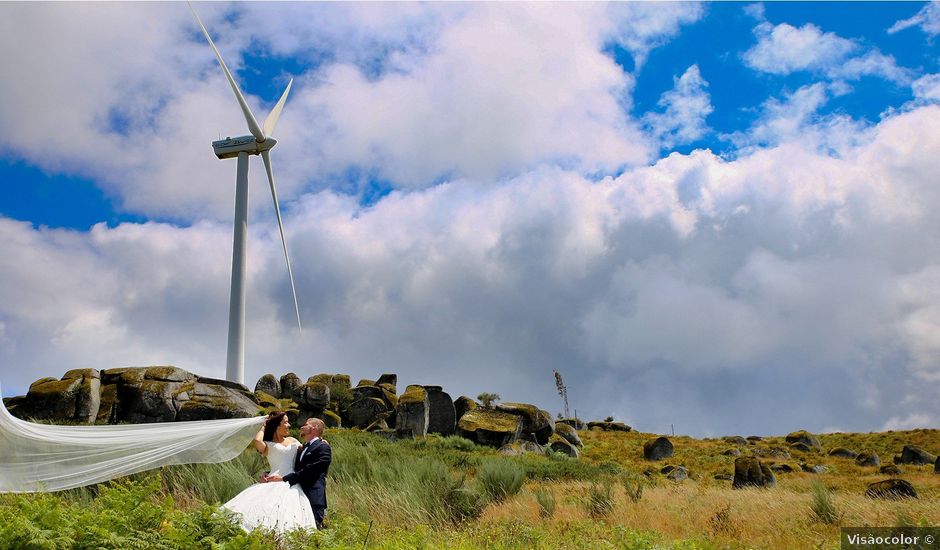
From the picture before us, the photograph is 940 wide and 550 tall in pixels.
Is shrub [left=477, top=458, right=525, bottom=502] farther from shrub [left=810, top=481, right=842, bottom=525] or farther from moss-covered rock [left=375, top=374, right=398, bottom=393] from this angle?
moss-covered rock [left=375, top=374, right=398, bottom=393]

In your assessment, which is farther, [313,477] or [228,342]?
[228,342]

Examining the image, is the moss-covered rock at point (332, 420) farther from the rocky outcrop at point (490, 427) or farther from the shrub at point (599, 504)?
the shrub at point (599, 504)

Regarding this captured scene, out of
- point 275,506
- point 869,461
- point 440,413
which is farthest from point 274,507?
point 869,461

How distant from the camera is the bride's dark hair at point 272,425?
9266 millimetres

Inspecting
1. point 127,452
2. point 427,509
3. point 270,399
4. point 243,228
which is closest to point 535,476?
point 427,509

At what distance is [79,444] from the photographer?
9.17m

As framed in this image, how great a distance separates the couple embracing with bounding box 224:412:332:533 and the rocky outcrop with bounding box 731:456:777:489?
17.0 m

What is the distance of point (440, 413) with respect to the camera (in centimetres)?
3438

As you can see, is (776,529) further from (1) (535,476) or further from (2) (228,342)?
(2) (228,342)

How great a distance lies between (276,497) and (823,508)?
31.5 feet

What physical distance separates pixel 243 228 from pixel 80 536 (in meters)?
32.0

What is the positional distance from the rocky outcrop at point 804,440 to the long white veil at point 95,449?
155 ft

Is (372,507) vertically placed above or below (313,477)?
below

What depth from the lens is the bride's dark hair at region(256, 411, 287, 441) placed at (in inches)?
365
